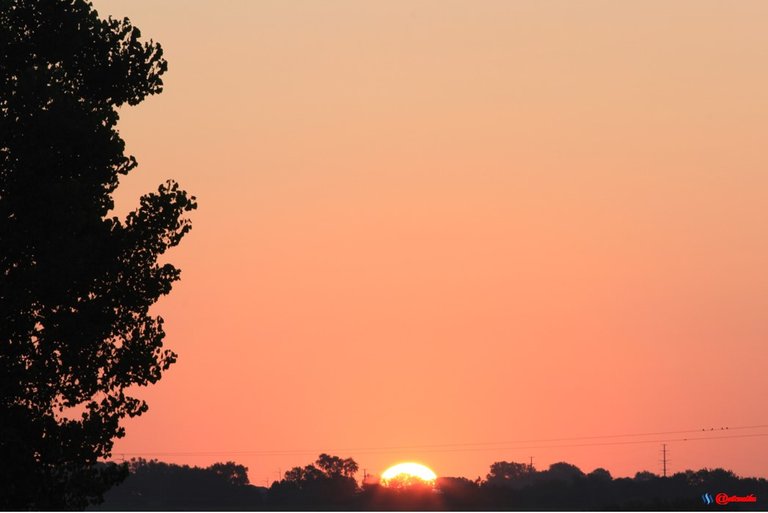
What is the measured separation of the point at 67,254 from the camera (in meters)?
45.9

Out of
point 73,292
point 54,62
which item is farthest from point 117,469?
point 54,62

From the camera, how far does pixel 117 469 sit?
160 ft

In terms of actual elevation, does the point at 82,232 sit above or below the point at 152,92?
below

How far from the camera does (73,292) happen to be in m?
47.2

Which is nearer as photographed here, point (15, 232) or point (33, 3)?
point (15, 232)

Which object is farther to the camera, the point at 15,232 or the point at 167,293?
the point at 167,293

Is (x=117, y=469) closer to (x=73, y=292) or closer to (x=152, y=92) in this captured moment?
(x=73, y=292)

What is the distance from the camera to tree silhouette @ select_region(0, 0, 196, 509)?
1813 inches

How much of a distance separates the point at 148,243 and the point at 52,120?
483cm

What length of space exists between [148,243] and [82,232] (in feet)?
7.35

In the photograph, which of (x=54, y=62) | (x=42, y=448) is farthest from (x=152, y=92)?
(x=42, y=448)

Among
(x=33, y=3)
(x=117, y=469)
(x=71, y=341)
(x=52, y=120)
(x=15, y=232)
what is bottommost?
(x=117, y=469)

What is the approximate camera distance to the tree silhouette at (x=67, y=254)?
151 ft

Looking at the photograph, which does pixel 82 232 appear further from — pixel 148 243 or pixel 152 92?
pixel 152 92
